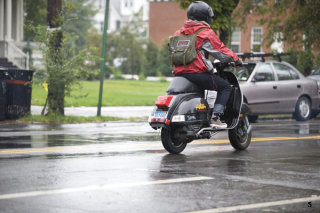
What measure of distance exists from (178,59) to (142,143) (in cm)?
213

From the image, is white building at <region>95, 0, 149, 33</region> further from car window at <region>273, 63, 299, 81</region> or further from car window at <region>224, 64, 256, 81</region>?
car window at <region>224, 64, 256, 81</region>

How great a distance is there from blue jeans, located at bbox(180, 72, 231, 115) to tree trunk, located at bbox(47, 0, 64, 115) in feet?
27.2

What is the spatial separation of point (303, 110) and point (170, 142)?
10.8 m

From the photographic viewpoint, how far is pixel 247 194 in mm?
→ 6652

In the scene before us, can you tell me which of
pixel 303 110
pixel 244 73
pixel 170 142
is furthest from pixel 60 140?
pixel 303 110

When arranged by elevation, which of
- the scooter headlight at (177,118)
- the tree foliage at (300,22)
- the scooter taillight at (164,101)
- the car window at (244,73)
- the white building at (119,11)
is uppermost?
the white building at (119,11)

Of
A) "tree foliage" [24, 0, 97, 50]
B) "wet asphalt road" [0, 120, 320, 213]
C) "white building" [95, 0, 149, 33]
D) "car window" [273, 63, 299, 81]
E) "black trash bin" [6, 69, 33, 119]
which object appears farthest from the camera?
"white building" [95, 0, 149, 33]

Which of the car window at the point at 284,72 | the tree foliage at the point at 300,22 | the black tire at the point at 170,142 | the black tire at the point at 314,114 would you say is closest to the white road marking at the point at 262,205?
the black tire at the point at 170,142

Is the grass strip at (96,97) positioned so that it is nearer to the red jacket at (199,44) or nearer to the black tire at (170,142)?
the black tire at (170,142)

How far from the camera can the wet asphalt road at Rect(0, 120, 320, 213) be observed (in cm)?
613

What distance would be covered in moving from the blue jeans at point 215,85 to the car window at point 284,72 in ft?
31.1

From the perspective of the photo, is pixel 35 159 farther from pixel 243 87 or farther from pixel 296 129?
pixel 243 87

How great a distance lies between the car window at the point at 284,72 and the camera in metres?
19.5

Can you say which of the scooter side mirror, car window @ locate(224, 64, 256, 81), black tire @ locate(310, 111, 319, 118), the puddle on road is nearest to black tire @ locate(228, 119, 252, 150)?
the puddle on road
